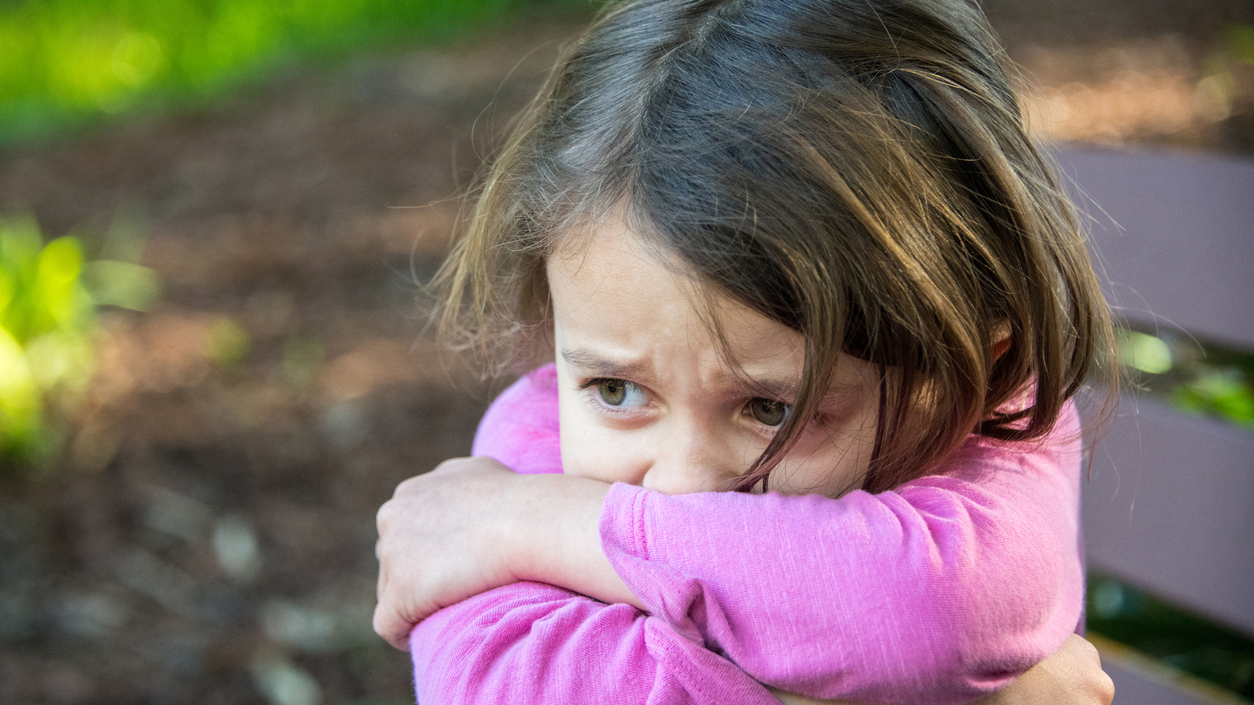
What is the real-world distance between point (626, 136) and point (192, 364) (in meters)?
2.85

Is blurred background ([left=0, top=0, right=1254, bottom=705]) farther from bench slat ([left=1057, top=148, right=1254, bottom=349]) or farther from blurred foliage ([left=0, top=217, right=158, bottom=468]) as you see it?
bench slat ([left=1057, top=148, right=1254, bottom=349])

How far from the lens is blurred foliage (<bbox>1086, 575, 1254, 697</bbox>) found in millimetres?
1855

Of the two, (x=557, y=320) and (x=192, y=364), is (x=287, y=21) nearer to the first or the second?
(x=192, y=364)

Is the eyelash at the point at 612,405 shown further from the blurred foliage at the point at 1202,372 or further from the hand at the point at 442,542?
the blurred foliage at the point at 1202,372

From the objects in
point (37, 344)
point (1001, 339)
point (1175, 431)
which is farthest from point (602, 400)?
point (37, 344)

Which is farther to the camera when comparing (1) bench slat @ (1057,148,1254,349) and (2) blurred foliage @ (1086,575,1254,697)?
(2) blurred foliage @ (1086,575,1254,697)

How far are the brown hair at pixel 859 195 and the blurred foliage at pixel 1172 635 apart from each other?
1.22m

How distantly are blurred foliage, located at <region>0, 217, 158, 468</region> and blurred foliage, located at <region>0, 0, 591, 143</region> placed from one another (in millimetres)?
2940

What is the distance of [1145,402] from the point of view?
1.44m

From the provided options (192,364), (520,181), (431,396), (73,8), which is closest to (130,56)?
(73,8)

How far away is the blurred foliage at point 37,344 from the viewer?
111 inches

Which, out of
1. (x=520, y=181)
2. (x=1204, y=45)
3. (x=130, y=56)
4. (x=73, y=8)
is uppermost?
(x=73, y=8)

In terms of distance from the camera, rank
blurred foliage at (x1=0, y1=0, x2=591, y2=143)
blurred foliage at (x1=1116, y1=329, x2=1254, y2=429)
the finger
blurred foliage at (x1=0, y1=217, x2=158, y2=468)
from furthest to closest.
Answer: blurred foliage at (x1=0, y1=0, x2=591, y2=143) < blurred foliage at (x1=0, y1=217, x2=158, y2=468) < blurred foliage at (x1=1116, y1=329, x2=1254, y2=429) < the finger

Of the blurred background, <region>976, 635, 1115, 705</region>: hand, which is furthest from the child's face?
the blurred background
